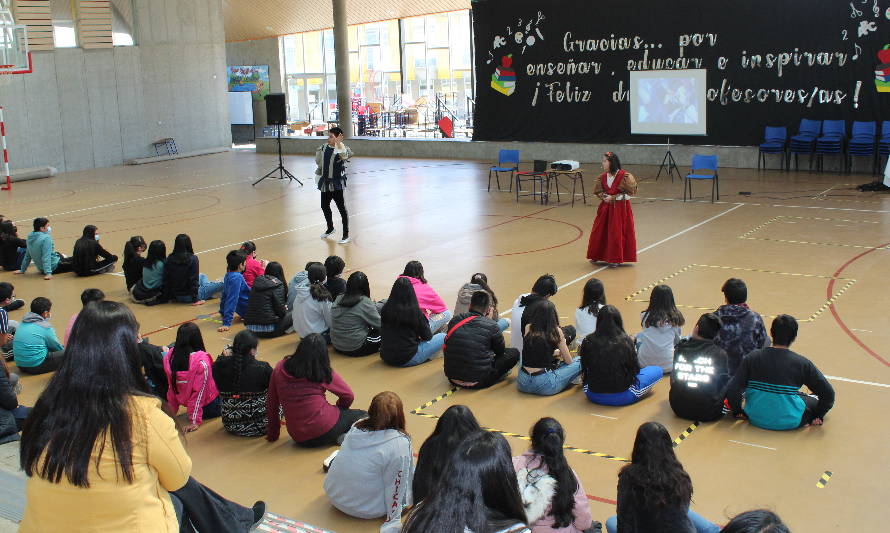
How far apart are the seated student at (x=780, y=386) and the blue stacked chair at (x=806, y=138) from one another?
1407cm

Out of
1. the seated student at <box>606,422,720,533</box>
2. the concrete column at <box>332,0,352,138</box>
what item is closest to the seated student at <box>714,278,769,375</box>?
the seated student at <box>606,422,720,533</box>

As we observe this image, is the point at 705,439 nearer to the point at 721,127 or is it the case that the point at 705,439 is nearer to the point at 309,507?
the point at 309,507

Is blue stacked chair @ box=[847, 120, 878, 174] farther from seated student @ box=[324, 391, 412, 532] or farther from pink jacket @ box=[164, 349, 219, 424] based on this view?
seated student @ box=[324, 391, 412, 532]

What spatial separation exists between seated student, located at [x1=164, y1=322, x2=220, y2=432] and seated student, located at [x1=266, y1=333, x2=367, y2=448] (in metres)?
0.74

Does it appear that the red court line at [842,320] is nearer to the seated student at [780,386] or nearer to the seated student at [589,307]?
the seated student at [780,386]

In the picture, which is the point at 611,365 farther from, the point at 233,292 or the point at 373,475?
the point at 233,292

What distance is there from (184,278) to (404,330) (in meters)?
3.74

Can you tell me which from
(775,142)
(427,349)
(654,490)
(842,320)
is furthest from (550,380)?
(775,142)

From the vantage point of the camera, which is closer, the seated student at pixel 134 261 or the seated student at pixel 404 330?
the seated student at pixel 404 330

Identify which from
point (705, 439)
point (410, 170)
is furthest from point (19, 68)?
point (705, 439)

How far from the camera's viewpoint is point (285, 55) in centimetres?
3678

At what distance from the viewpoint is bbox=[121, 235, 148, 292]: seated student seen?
10094 mm

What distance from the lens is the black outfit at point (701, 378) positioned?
579cm

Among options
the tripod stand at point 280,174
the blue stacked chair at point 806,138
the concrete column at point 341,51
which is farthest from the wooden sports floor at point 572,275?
the concrete column at point 341,51
